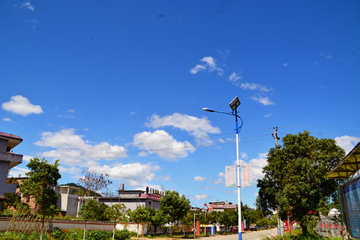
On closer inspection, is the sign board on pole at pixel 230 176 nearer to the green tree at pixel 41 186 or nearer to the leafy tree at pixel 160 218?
the green tree at pixel 41 186

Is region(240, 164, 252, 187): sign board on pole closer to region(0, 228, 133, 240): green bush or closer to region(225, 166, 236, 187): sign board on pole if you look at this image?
region(225, 166, 236, 187): sign board on pole

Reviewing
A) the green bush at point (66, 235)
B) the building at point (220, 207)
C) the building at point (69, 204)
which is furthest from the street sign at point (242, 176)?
the building at point (220, 207)

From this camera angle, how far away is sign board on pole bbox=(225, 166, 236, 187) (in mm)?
13219

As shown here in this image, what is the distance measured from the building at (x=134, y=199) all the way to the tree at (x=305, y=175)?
30.9 m

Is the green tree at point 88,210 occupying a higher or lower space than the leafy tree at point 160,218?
higher

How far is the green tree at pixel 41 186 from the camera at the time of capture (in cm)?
1998

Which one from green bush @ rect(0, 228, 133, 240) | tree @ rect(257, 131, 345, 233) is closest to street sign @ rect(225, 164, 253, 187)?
tree @ rect(257, 131, 345, 233)

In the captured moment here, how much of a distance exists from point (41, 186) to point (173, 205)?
2468 cm

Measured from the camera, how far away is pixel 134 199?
50.2 meters

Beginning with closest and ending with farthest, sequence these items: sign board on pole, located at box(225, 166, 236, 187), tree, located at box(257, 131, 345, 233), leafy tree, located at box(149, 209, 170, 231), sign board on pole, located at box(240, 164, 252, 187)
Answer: sign board on pole, located at box(240, 164, 252, 187), sign board on pole, located at box(225, 166, 236, 187), tree, located at box(257, 131, 345, 233), leafy tree, located at box(149, 209, 170, 231)

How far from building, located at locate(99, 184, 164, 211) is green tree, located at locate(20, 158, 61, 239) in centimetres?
2829

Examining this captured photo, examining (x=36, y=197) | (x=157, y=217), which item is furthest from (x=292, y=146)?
(x=157, y=217)

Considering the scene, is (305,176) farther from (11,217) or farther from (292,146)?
(11,217)

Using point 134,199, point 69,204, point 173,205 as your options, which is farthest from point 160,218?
point 69,204
